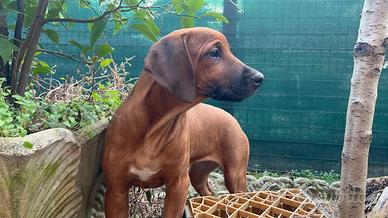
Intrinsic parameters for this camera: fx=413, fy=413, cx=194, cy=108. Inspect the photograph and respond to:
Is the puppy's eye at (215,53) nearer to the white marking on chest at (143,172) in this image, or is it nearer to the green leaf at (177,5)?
the green leaf at (177,5)

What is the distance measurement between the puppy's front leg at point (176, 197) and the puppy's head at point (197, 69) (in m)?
0.36

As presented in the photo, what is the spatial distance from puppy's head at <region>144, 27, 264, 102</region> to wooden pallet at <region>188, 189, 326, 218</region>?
1.42ft

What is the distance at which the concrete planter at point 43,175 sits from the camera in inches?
38.2

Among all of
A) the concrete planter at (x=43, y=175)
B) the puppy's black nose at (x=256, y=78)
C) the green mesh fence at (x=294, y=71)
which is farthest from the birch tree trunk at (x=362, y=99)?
the green mesh fence at (x=294, y=71)

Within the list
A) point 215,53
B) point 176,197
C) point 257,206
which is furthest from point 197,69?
point 257,206

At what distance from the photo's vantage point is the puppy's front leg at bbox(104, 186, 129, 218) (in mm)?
1503

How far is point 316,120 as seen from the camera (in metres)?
3.53

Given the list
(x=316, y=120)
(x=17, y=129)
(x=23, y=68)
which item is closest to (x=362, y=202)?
(x=17, y=129)

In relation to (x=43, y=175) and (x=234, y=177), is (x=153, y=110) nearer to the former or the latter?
(x=43, y=175)

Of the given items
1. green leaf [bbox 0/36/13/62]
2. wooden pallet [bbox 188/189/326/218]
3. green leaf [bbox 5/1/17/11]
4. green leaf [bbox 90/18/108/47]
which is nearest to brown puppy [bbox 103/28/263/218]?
wooden pallet [bbox 188/189/326/218]

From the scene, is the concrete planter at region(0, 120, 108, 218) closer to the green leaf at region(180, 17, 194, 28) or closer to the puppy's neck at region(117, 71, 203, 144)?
the puppy's neck at region(117, 71, 203, 144)

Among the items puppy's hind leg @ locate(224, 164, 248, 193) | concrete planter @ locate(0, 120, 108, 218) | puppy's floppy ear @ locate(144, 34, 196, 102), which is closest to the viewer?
concrete planter @ locate(0, 120, 108, 218)

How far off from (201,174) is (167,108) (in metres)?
0.83

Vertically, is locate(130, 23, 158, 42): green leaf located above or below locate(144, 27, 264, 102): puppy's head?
above
